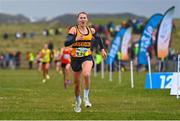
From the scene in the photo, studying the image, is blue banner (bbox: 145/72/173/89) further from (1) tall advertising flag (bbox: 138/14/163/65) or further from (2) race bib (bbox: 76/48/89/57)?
(2) race bib (bbox: 76/48/89/57)

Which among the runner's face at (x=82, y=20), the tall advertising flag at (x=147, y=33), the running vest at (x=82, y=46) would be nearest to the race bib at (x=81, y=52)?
the running vest at (x=82, y=46)

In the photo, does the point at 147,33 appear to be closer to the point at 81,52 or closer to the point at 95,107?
the point at 95,107

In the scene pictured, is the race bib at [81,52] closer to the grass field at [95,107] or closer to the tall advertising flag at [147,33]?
the grass field at [95,107]

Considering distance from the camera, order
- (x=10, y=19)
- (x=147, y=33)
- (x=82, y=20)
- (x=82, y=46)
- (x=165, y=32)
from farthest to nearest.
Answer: (x=10, y=19), (x=147, y=33), (x=165, y=32), (x=82, y=46), (x=82, y=20)

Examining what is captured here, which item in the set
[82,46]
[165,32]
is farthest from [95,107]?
[165,32]

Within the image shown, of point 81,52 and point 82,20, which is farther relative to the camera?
point 81,52

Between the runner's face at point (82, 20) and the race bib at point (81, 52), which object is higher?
the runner's face at point (82, 20)

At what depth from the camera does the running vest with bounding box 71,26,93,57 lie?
15188 millimetres

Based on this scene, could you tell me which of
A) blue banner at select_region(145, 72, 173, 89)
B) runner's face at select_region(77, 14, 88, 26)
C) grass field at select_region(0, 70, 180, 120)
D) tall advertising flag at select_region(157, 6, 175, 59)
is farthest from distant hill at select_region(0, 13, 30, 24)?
runner's face at select_region(77, 14, 88, 26)

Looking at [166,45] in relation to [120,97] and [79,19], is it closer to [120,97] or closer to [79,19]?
[120,97]

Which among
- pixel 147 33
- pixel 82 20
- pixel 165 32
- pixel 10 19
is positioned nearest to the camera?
pixel 82 20

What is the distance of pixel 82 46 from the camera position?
50.0 ft

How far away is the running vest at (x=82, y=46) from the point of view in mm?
15188

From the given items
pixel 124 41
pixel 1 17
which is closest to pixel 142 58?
pixel 124 41
